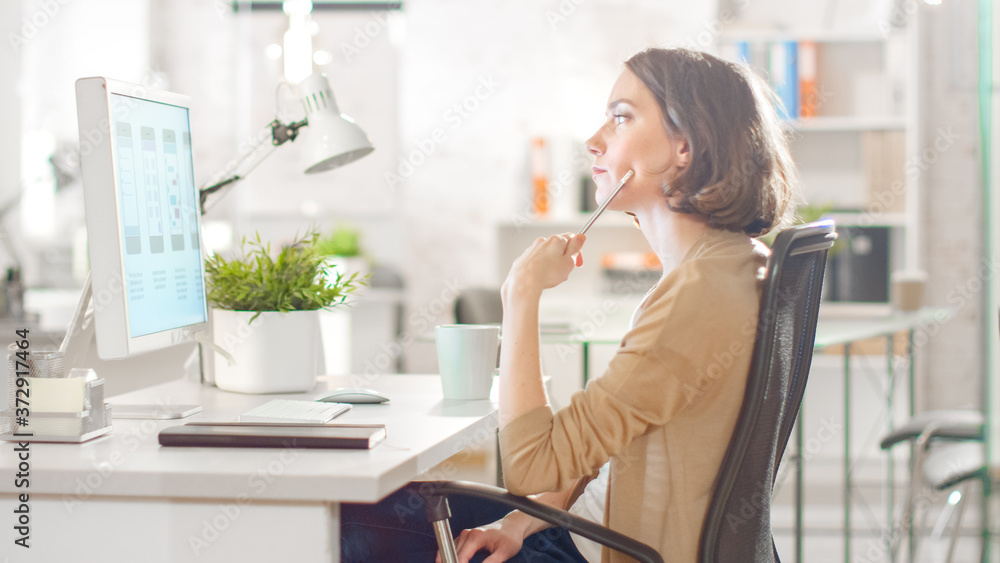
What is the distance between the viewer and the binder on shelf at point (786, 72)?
146 inches

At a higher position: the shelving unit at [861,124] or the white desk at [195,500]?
the shelving unit at [861,124]

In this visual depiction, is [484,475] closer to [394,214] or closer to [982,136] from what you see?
[394,214]

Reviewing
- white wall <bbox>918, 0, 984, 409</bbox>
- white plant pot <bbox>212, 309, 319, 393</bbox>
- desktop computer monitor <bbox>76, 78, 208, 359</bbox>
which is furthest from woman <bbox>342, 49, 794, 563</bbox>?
white wall <bbox>918, 0, 984, 409</bbox>

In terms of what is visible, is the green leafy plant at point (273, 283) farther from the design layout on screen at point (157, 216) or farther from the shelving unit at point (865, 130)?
the shelving unit at point (865, 130)

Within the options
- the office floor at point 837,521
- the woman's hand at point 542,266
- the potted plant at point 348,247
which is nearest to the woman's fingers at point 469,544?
the woman's hand at point 542,266

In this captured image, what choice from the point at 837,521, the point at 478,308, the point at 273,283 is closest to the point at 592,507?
the point at 273,283

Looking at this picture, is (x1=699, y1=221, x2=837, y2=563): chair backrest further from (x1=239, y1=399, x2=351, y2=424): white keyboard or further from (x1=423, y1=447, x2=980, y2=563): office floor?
(x1=423, y1=447, x2=980, y2=563): office floor

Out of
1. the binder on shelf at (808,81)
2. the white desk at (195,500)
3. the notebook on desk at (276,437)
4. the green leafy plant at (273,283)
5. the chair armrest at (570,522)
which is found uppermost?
the binder on shelf at (808,81)

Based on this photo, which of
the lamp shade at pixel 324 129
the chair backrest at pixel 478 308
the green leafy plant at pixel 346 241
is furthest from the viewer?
the green leafy plant at pixel 346 241

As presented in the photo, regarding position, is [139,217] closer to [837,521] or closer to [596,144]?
[596,144]

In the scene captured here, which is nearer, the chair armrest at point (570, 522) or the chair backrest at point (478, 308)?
the chair armrest at point (570, 522)

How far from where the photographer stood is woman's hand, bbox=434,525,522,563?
1163mm

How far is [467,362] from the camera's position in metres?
1.35

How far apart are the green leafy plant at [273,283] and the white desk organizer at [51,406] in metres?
0.35
